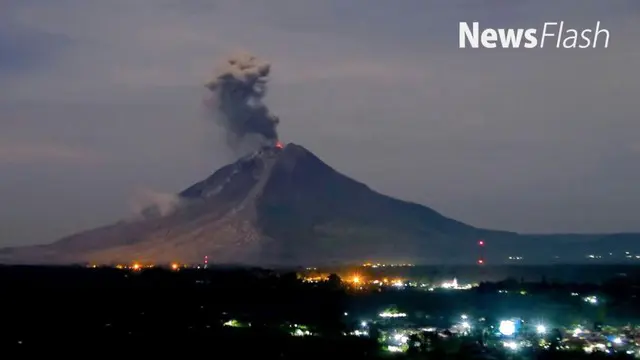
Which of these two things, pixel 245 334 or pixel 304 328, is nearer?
pixel 245 334

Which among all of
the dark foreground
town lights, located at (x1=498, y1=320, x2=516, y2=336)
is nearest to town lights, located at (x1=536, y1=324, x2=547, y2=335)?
town lights, located at (x1=498, y1=320, x2=516, y2=336)

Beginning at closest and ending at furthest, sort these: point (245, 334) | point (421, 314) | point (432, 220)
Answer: point (245, 334), point (421, 314), point (432, 220)

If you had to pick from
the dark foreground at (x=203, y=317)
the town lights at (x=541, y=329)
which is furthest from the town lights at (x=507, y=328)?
the dark foreground at (x=203, y=317)

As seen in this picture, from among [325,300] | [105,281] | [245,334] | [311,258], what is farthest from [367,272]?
[245,334]

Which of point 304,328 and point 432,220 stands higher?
point 432,220

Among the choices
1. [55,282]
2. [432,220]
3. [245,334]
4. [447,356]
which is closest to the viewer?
[447,356]

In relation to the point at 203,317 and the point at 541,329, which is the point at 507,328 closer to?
the point at 541,329

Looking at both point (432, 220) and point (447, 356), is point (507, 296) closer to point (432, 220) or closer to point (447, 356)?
point (447, 356)

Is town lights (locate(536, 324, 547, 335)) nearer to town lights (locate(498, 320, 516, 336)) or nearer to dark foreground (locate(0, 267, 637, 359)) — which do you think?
town lights (locate(498, 320, 516, 336))

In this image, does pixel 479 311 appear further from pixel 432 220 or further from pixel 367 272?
pixel 432 220
